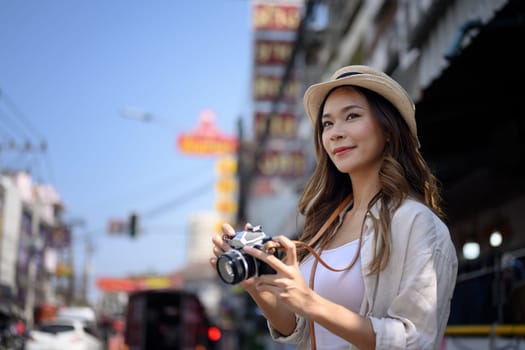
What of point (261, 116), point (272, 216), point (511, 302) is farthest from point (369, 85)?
point (272, 216)

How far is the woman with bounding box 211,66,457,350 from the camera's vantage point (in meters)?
1.89

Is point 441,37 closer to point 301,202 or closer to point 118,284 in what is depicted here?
point 301,202

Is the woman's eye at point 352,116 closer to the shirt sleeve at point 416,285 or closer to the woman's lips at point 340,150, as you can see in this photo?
the woman's lips at point 340,150

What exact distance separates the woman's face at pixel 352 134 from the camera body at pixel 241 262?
1.51 feet

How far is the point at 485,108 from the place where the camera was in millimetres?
8359

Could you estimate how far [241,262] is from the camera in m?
1.84

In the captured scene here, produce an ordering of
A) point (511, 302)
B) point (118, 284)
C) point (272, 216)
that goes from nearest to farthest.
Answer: point (511, 302), point (272, 216), point (118, 284)

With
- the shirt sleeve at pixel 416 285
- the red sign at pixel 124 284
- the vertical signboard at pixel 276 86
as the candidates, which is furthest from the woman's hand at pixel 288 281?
the red sign at pixel 124 284

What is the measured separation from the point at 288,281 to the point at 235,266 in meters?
0.14

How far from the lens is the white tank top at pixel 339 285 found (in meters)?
2.11

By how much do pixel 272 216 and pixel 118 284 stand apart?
5892 cm

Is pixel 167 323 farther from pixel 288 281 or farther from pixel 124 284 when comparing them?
pixel 124 284

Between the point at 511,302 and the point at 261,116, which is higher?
the point at 261,116

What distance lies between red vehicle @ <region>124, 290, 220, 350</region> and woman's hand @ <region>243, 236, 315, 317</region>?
52.1 ft
